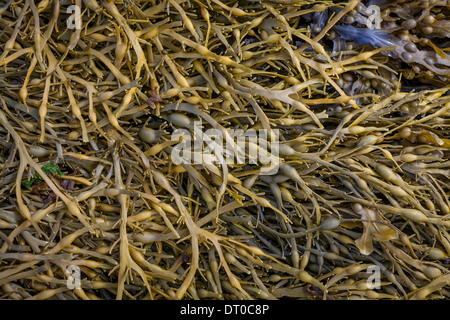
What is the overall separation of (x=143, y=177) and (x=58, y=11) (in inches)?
16.7

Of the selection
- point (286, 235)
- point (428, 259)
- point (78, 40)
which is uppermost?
point (78, 40)

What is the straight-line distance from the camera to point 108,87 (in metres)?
1.00

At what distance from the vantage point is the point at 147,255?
3.31ft

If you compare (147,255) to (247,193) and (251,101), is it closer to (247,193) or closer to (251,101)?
(247,193)

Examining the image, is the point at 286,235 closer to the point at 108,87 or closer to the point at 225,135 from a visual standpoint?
the point at 225,135

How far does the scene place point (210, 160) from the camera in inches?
38.5

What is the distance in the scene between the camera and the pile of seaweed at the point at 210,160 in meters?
0.97

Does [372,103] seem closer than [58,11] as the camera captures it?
No

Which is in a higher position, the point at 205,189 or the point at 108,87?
the point at 108,87

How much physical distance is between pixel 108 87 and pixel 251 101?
34cm

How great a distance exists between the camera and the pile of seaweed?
3.17ft
